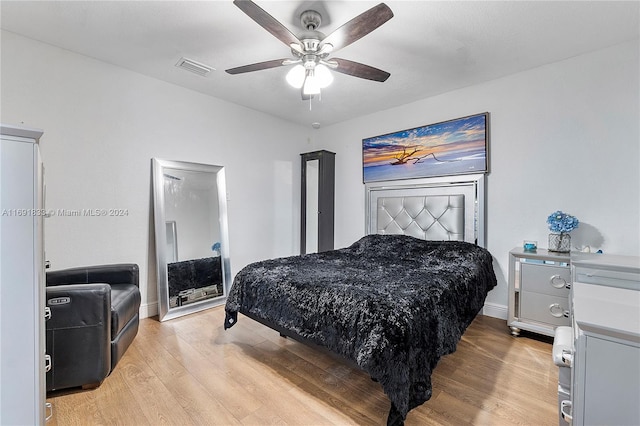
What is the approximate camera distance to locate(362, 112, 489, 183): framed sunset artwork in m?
3.20

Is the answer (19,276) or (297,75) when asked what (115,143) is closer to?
(297,75)

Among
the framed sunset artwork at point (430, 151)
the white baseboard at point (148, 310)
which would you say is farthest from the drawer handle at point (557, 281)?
the white baseboard at point (148, 310)

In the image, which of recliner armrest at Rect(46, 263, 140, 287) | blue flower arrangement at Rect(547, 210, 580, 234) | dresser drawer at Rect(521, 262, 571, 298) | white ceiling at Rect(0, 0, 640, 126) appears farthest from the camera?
blue flower arrangement at Rect(547, 210, 580, 234)

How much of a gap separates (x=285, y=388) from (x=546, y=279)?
2428mm

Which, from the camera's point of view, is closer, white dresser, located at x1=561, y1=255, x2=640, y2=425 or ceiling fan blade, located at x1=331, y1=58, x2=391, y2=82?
white dresser, located at x1=561, y1=255, x2=640, y2=425

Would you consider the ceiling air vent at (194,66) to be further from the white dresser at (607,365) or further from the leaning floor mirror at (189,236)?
the white dresser at (607,365)

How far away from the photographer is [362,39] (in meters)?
2.38

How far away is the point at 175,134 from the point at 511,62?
3713mm

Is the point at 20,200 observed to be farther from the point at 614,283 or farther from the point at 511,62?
the point at 511,62

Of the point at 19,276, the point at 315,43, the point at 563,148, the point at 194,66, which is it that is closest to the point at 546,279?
the point at 563,148

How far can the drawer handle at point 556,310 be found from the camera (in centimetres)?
244

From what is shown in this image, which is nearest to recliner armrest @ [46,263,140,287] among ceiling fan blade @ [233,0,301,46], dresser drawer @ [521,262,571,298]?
ceiling fan blade @ [233,0,301,46]

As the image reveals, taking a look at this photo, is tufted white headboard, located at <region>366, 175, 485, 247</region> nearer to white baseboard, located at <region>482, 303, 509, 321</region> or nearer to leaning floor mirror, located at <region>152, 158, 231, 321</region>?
white baseboard, located at <region>482, 303, 509, 321</region>

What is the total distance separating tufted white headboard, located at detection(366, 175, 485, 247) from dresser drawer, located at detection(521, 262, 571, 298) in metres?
0.62
